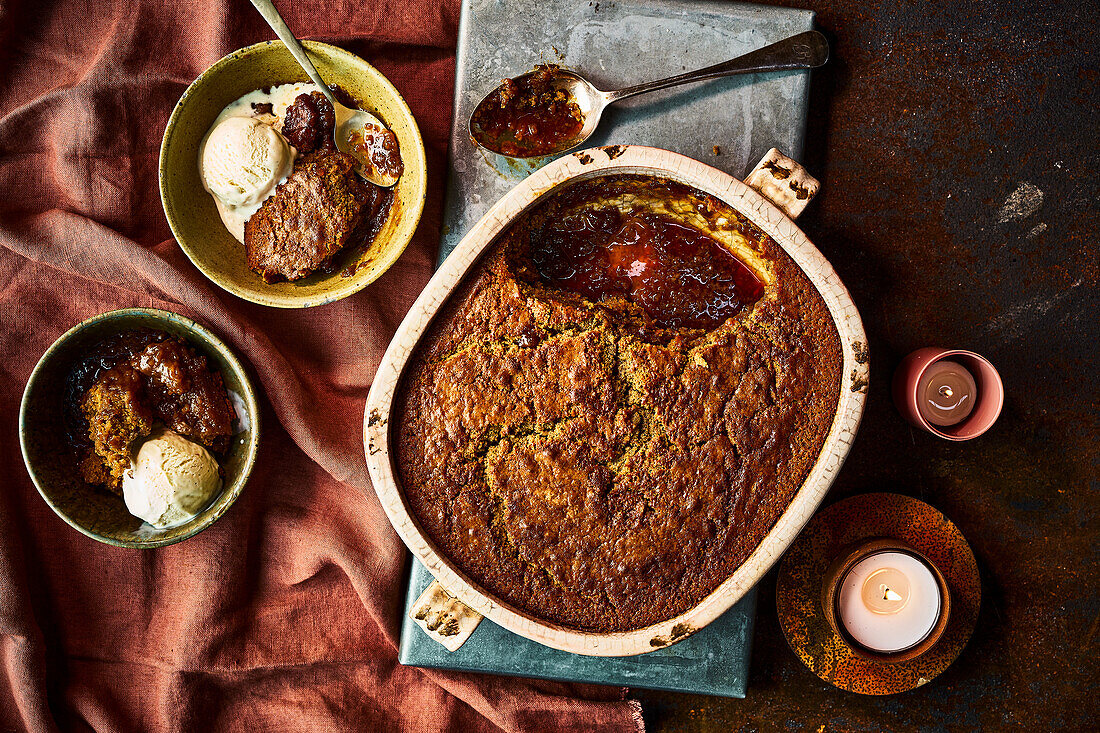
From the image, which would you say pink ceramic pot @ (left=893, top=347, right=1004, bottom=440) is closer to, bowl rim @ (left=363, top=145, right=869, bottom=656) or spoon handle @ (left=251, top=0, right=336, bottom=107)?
bowl rim @ (left=363, top=145, right=869, bottom=656)

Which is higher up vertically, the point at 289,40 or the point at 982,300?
the point at 289,40

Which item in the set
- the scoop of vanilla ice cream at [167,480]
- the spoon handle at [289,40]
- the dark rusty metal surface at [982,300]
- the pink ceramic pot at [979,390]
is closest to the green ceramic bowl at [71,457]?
the scoop of vanilla ice cream at [167,480]

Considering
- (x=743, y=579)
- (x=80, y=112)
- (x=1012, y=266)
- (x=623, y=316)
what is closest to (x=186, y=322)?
(x=80, y=112)

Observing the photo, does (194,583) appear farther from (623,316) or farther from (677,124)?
(677,124)

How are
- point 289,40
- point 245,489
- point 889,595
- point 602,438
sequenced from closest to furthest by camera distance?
1. point 602,438
2. point 289,40
3. point 889,595
4. point 245,489

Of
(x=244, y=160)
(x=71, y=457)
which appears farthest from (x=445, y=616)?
(x=244, y=160)

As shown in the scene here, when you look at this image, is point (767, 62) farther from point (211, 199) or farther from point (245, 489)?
point (245, 489)

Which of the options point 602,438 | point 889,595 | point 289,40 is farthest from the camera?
point 889,595

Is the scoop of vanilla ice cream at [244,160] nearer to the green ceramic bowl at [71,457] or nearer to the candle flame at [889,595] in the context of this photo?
the green ceramic bowl at [71,457]
